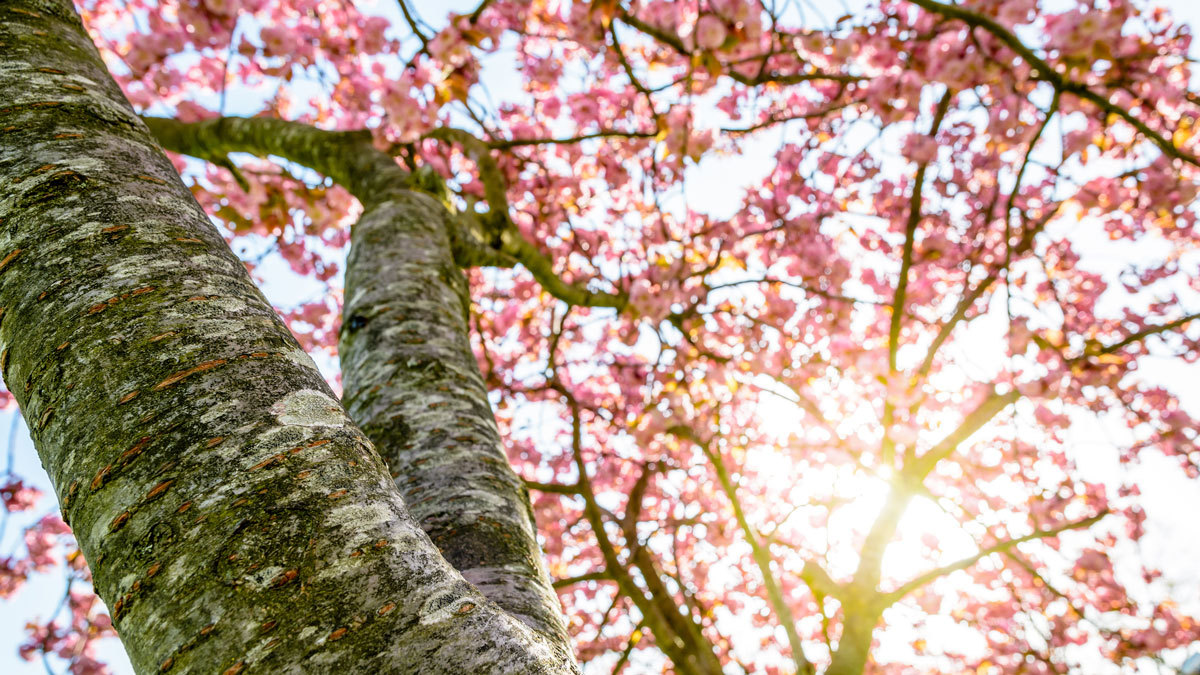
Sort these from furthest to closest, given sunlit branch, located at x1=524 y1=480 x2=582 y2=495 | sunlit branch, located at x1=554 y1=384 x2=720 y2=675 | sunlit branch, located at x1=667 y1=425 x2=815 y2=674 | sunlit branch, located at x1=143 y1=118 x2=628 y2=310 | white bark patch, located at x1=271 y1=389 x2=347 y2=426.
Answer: sunlit branch, located at x1=524 y1=480 x2=582 y2=495
sunlit branch, located at x1=554 y1=384 x2=720 y2=675
sunlit branch, located at x1=143 y1=118 x2=628 y2=310
sunlit branch, located at x1=667 y1=425 x2=815 y2=674
white bark patch, located at x1=271 y1=389 x2=347 y2=426

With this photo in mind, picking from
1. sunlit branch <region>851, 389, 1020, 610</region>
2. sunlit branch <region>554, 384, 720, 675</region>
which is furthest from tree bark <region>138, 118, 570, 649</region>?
sunlit branch <region>851, 389, 1020, 610</region>

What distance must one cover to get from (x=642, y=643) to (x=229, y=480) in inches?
280

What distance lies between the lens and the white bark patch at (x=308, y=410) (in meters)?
0.70

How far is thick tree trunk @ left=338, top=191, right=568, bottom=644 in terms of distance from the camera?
1.10 m

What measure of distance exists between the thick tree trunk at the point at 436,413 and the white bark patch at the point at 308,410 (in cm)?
43

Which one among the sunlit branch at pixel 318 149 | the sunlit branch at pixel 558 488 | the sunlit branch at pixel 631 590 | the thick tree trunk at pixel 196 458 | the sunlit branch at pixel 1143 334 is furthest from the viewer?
the sunlit branch at pixel 1143 334

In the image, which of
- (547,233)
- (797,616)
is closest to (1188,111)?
(547,233)

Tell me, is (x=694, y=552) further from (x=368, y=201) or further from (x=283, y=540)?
(x=283, y=540)

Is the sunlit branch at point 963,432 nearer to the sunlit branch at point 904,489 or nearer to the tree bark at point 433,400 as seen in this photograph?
the sunlit branch at point 904,489

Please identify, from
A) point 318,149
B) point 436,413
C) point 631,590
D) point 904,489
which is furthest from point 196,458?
point 904,489

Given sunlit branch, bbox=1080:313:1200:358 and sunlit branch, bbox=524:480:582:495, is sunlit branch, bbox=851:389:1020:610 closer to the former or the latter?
sunlit branch, bbox=1080:313:1200:358

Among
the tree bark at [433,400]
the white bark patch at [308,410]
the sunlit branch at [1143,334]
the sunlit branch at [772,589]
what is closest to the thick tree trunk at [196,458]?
the white bark patch at [308,410]

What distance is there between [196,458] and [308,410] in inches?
5.0

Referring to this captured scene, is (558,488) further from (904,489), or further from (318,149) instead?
(318,149)
